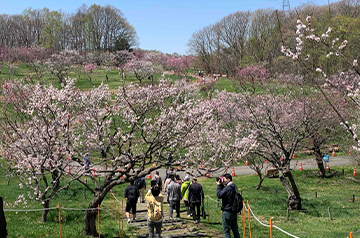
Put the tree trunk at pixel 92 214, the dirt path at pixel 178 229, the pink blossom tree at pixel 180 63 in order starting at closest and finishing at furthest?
the tree trunk at pixel 92 214 < the dirt path at pixel 178 229 < the pink blossom tree at pixel 180 63

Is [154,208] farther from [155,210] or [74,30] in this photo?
[74,30]

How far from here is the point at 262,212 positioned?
616 inches

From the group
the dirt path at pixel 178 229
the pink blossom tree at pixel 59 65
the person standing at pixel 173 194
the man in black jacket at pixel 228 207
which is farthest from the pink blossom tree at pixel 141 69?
the man in black jacket at pixel 228 207

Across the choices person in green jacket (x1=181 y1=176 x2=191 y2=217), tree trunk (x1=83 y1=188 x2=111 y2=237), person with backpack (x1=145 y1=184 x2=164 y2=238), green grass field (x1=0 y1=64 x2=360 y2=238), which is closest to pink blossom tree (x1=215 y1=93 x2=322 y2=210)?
green grass field (x1=0 y1=64 x2=360 y2=238)

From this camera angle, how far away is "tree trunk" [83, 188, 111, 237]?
10.3 meters

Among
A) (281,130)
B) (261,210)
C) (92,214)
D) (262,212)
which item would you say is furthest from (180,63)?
(92,214)

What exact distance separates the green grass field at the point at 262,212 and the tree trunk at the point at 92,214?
0.35 metres

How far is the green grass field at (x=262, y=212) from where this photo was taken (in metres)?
11.4

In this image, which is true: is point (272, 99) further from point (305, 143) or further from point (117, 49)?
point (117, 49)

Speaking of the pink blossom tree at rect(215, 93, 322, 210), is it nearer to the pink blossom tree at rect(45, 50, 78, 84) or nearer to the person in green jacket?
the person in green jacket

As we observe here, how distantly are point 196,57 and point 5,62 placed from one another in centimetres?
4007

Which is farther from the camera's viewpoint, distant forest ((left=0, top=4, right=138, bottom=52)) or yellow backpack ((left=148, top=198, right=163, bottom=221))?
distant forest ((left=0, top=4, right=138, bottom=52))

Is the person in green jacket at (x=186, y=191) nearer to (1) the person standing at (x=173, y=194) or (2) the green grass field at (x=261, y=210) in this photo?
(1) the person standing at (x=173, y=194)

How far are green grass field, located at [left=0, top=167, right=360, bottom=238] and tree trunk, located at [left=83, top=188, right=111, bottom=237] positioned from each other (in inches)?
13.9
